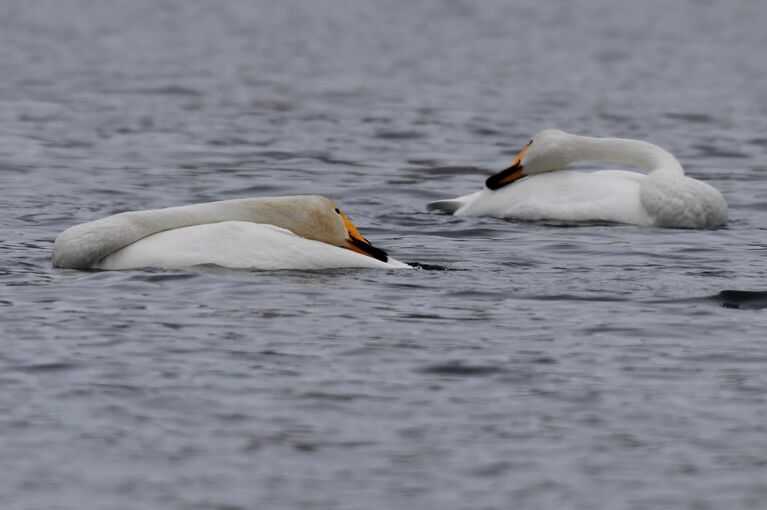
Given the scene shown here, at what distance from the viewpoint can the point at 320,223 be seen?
443 inches

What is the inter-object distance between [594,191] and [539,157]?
749 millimetres

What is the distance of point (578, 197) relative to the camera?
47.4ft

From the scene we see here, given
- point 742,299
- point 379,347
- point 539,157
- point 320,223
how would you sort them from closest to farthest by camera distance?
point 379,347 → point 742,299 → point 320,223 → point 539,157

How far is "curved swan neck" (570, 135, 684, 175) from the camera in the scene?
15055 mm

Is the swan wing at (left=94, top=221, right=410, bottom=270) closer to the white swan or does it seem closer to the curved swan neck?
the white swan

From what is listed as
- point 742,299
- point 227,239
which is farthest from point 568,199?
point 227,239

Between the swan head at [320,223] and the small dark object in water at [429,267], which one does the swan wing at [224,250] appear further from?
the small dark object in water at [429,267]

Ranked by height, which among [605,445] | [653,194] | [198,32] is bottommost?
[605,445]

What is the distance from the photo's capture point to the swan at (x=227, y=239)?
10.8 meters

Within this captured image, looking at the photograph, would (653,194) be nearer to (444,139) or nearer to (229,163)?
(229,163)

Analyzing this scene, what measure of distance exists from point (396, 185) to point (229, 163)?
2.34m

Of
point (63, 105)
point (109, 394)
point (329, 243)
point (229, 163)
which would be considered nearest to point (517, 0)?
point (63, 105)

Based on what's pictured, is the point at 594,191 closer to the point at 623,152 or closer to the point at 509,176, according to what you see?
the point at 509,176

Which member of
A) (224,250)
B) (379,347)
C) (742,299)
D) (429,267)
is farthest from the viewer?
(429,267)
